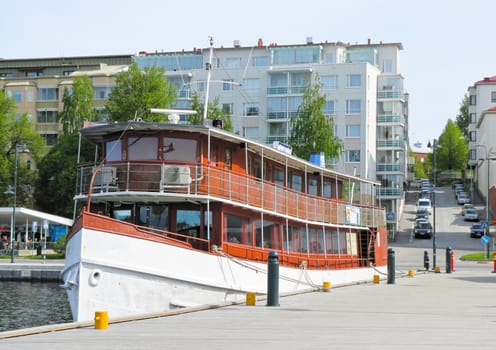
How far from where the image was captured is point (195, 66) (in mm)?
88125

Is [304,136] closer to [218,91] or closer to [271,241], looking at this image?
[218,91]

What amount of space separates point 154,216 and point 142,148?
1.92 m

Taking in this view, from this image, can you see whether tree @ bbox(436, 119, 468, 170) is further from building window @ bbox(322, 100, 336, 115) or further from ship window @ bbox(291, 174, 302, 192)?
ship window @ bbox(291, 174, 302, 192)

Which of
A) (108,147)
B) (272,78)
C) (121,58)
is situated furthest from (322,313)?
(121,58)

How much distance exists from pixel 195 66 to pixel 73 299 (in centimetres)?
7151

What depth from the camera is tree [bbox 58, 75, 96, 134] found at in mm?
76438

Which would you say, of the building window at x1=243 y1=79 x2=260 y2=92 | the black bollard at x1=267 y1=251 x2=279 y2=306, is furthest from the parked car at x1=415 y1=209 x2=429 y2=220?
the black bollard at x1=267 y1=251 x2=279 y2=306

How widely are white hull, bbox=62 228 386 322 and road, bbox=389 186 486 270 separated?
106 feet

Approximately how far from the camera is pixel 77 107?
7662cm

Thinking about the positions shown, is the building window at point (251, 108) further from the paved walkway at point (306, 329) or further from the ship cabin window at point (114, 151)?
the paved walkway at point (306, 329)

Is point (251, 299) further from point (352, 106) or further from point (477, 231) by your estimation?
point (352, 106)

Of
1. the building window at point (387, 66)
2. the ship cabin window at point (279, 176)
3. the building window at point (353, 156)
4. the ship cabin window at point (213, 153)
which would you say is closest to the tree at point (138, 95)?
the building window at point (353, 156)

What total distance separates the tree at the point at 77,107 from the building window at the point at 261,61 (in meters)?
19.1

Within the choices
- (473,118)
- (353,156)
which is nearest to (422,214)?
(353,156)
